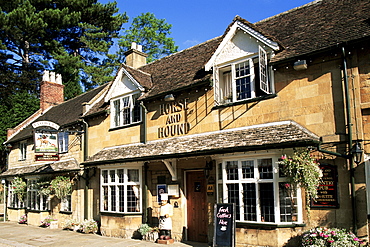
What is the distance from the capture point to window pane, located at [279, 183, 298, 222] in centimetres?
980

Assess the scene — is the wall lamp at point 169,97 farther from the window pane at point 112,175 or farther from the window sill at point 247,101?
the window pane at point 112,175

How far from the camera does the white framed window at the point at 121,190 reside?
48.1 feet

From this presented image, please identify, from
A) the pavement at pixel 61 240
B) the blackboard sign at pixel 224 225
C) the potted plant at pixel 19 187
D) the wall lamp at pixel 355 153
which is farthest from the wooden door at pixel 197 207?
the potted plant at pixel 19 187

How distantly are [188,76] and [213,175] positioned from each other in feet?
13.7

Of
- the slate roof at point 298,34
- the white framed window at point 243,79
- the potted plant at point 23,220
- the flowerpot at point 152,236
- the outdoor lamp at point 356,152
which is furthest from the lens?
the potted plant at point 23,220

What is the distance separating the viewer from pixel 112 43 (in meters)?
39.2

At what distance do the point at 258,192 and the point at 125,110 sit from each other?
824 cm

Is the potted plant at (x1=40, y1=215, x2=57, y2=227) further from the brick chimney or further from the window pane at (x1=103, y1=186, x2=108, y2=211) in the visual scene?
the brick chimney

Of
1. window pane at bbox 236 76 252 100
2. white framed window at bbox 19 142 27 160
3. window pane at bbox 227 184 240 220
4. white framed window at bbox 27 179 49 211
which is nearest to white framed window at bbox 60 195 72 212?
white framed window at bbox 27 179 49 211

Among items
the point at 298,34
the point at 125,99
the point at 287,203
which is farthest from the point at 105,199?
the point at 298,34

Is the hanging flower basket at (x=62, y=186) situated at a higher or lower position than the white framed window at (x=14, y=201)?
higher

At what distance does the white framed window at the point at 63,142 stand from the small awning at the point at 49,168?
27.0 inches

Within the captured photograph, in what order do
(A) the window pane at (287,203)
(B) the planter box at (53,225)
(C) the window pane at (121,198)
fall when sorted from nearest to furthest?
(A) the window pane at (287,203) < (C) the window pane at (121,198) < (B) the planter box at (53,225)

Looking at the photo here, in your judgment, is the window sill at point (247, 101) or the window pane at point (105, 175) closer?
the window sill at point (247, 101)
